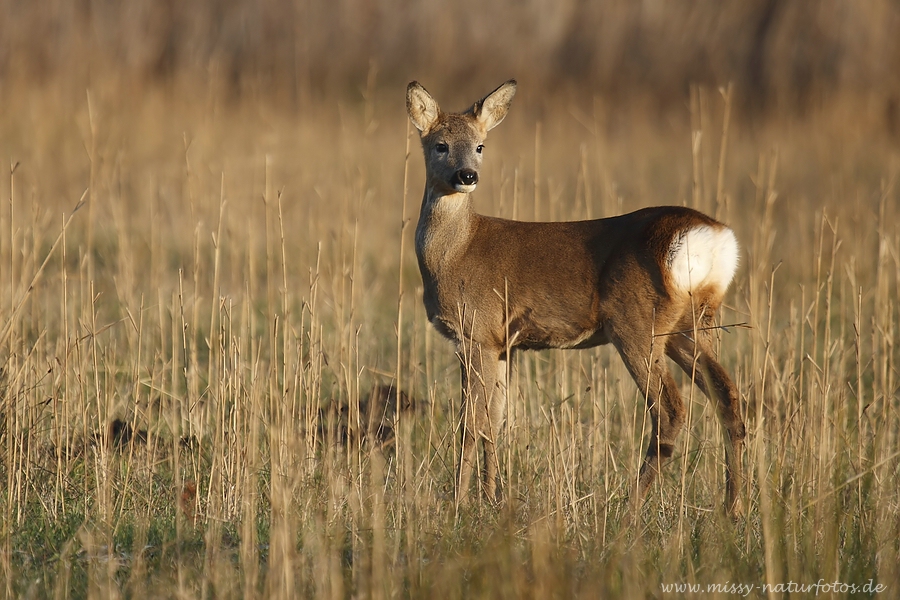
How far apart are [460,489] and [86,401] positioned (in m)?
1.80

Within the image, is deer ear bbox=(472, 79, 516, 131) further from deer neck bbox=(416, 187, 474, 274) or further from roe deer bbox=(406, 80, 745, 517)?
deer neck bbox=(416, 187, 474, 274)

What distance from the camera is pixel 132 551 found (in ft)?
11.9

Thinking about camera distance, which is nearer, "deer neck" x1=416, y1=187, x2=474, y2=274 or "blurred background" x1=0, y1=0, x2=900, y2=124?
"deer neck" x1=416, y1=187, x2=474, y2=274

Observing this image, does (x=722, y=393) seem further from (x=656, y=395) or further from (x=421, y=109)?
(x=421, y=109)

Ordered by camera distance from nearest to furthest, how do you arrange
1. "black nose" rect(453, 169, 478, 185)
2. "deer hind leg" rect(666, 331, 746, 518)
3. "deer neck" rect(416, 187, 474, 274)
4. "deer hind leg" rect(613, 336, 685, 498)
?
"deer hind leg" rect(666, 331, 746, 518) < "deer hind leg" rect(613, 336, 685, 498) < "black nose" rect(453, 169, 478, 185) < "deer neck" rect(416, 187, 474, 274)

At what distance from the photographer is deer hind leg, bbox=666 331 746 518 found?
4488 millimetres

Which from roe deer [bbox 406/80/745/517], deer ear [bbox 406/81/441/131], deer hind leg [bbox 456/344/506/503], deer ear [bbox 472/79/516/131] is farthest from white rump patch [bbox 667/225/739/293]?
deer ear [bbox 406/81/441/131]

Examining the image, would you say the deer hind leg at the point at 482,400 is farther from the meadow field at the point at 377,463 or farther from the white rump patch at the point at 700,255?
the white rump patch at the point at 700,255

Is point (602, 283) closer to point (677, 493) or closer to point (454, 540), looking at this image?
point (677, 493)

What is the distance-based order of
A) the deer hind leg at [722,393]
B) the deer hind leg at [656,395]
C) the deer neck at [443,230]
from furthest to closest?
the deer neck at [443,230]
the deer hind leg at [656,395]
the deer hind leg at [722,393]

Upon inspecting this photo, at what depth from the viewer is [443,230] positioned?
5.09 m

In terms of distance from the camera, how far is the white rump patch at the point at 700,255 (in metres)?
4.53

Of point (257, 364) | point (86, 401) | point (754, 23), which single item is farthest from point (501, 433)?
point (754, 23)

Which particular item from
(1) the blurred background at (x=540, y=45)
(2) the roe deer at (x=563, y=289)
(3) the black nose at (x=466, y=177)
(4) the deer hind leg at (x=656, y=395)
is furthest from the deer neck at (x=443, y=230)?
(1) the blurred background at (x=540, y=45)
